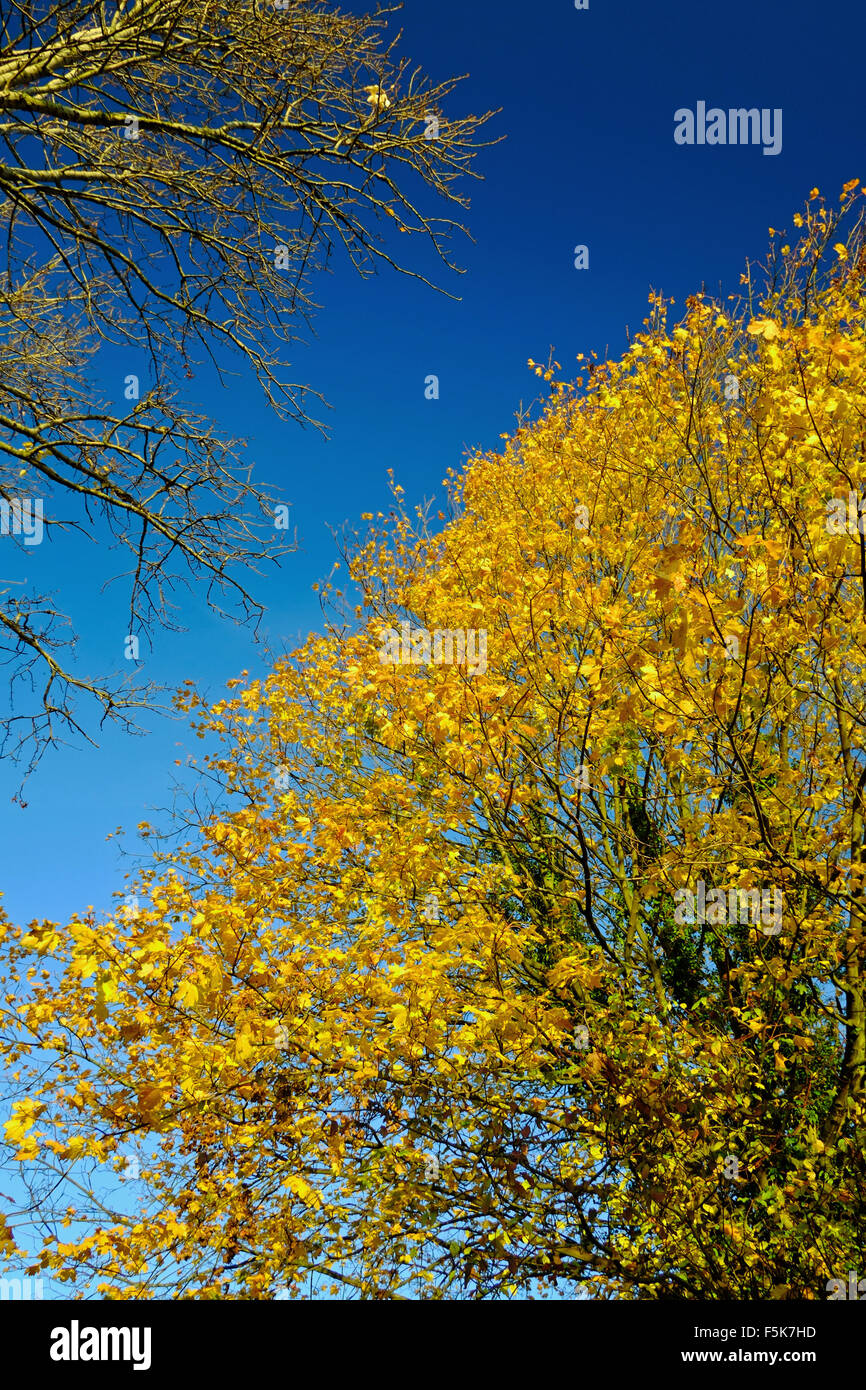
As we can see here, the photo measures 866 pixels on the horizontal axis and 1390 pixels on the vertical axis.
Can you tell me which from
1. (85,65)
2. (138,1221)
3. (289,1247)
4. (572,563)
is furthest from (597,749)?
(85,65)

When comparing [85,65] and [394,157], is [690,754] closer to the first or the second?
[394,157]

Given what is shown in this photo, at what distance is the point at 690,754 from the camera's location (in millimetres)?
6898

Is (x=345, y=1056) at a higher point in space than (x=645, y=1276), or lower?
higher

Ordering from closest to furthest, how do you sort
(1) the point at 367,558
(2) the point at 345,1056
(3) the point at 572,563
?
(2) the point at 345,1056, (3) the point at 572,563, (1) the point at 367,558

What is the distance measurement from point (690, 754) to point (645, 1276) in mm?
3767

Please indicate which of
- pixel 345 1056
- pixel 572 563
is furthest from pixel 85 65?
pixel 345 1056

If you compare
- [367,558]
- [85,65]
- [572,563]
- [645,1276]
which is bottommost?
[645,1276]

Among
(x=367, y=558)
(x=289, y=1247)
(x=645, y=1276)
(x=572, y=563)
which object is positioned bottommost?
(x=645, y=1276)

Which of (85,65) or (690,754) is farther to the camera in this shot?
(690,754)
